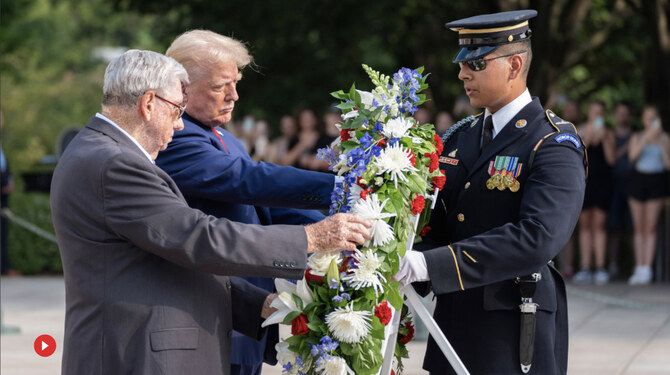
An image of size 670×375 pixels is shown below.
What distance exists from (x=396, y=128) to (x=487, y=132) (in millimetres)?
539

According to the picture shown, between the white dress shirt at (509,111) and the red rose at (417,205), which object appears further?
the white dress shirt at (509,111)

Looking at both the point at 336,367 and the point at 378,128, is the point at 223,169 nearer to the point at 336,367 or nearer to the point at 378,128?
the point at 378,128

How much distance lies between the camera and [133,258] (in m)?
3.25

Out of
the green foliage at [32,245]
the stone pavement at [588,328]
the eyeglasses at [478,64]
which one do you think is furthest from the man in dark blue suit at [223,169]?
the green foliage at [32,245]

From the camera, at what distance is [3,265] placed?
1351 cm

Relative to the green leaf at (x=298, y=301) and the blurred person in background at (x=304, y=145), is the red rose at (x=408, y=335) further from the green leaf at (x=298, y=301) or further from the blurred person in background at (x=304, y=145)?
the blurred person in background at (x=304, y=145)

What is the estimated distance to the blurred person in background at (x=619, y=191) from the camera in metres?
12.3

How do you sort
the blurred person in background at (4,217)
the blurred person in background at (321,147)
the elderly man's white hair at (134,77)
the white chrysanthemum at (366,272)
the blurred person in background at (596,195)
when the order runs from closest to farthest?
the elderly man's white hair at (134,77), the white chrysanthemum at (366,272), the blurred person in background at (596,195), the blurred person in background at (4,217), the blurred person in background at (321,147)

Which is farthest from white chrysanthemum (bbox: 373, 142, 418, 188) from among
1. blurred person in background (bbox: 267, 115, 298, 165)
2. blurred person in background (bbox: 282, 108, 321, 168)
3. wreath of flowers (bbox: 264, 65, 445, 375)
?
blurred person in background (bbox: 267, 115, 298, 165)

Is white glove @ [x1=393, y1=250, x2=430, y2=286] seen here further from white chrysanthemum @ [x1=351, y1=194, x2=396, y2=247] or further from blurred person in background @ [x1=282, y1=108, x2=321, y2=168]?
blurred person in background @ [x1=282, y1=108, x2=321, y2=168]

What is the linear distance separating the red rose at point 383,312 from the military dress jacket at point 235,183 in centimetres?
63

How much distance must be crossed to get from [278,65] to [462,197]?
15796mm

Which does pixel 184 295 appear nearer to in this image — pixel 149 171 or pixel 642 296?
pixel 149 171

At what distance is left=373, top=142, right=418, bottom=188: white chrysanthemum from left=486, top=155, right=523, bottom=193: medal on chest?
1.23 ft
